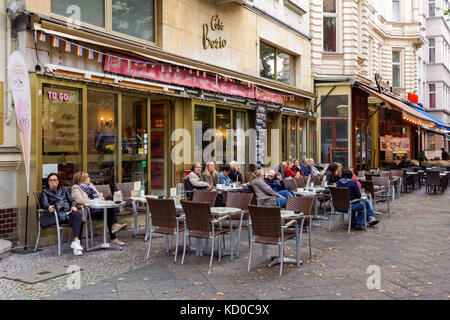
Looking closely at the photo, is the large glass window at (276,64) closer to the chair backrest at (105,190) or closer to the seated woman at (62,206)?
the chair backrest at (105,190)

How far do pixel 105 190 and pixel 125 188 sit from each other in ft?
1.78

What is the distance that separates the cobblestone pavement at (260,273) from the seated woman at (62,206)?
32 centimetres

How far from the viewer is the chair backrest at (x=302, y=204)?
22.0ft

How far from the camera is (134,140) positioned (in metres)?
9.74

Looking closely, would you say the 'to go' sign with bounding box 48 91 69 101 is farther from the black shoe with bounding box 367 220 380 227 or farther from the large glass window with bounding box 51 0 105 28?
the black shoe with bounding box 367 220 380 227

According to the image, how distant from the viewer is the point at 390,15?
27234 mm

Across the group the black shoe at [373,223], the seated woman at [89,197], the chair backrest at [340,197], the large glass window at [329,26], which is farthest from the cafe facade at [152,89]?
the black shoe at [373,223]

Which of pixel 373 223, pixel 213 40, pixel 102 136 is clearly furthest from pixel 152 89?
pixel 373 223

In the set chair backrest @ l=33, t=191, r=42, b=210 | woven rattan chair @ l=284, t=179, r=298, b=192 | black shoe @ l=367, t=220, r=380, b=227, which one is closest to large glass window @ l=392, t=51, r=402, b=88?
woven rattan chair @ l=284, t=179, r=298, b=192

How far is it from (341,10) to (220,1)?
30.7ft

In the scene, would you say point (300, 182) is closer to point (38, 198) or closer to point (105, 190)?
point (105, 190)
